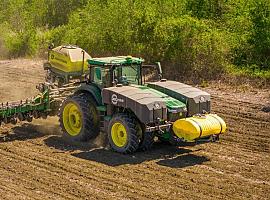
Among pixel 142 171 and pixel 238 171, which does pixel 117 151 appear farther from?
pixel 238 171

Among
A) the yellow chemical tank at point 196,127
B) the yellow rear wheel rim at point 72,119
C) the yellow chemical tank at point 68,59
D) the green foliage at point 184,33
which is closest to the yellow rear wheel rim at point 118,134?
the yellow chemical tank at point 196,127

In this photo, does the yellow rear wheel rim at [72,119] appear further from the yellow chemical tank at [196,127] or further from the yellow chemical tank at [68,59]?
the yellow chemical tank at [196,127]

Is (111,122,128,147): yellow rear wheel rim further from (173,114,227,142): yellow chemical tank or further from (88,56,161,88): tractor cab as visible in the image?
(173,114,227,142): yellow chemical tank

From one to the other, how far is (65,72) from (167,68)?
7.57 meters

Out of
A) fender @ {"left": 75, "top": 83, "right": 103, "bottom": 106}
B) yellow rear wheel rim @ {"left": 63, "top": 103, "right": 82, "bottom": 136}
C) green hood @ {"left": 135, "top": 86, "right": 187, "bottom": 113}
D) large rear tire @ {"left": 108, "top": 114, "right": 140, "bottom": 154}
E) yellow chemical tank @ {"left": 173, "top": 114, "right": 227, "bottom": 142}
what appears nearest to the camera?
yellow chemical tank @ {"left": 173, "top": 114, "right": 227, "bottom": 142}

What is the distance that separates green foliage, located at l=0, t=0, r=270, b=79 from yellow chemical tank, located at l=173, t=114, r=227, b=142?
8.65 metres

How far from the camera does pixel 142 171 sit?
34.8 ft

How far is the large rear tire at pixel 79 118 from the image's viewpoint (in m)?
12.4

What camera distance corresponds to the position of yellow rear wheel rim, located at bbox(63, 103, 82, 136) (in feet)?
41.9

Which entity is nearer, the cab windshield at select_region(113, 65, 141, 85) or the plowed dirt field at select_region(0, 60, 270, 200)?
the plowed dirt field at select_region(0, 60, 270, 200)

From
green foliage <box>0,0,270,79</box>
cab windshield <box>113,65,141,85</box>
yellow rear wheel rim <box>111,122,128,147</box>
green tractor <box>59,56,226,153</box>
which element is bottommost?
yellow rear wheel rim <box>111,122,128,147</box>

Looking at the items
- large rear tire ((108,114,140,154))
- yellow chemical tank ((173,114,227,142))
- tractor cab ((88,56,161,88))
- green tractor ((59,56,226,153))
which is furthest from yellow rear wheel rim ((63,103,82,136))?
yellow chemical tank ((173,114,227,142))

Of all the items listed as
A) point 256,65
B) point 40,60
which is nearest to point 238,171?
point 256,65

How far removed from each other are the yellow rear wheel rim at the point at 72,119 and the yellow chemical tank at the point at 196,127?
2.72 meters
